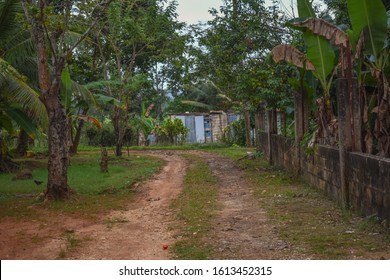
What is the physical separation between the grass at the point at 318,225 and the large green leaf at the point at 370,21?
253cm

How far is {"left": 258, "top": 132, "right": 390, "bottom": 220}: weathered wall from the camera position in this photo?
Answer: 684cm

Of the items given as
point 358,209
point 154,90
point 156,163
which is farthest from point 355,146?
point 154,90

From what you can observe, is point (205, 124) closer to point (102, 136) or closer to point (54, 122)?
point (102, 136)

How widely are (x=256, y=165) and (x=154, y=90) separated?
805 inches

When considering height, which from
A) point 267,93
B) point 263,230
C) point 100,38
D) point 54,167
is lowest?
point 263,230

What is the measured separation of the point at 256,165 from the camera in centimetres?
1681

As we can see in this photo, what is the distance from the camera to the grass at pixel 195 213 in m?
6.28

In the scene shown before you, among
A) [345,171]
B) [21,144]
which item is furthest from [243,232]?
[21,144]

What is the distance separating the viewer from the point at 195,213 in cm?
879

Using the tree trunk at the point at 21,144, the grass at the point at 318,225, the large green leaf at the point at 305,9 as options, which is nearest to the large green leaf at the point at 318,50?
the large green leaf at the point at 305,9

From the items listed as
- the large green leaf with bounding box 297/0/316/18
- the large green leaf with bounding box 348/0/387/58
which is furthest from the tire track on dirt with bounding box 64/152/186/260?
the large green leaf with bounding box 297/0/316/18

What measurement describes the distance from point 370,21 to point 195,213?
13.0 ft

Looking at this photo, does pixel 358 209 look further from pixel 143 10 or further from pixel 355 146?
pixel 143 10

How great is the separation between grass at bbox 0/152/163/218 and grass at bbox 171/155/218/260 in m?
1.27
